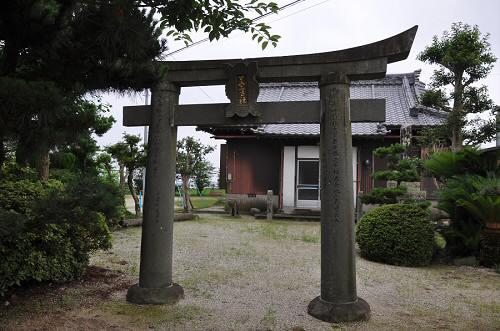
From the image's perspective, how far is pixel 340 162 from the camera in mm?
4441

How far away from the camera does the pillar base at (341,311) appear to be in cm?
432

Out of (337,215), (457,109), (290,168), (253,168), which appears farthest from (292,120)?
(253,168)

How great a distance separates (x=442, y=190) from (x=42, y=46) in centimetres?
756

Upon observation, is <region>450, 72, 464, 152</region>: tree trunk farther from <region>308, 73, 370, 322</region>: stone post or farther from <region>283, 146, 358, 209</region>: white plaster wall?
<region>283, 146, 358, 209</region>: white plaster wall

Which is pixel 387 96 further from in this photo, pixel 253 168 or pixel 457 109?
pixel 457 109

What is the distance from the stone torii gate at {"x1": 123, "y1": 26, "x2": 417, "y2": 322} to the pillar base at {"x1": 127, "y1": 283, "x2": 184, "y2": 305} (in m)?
0.01

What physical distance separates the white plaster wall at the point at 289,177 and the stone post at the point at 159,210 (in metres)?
10.6

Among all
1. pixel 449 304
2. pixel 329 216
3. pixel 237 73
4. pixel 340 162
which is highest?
pixel 237 73

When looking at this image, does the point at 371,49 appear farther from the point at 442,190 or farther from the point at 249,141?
the point at 249,141

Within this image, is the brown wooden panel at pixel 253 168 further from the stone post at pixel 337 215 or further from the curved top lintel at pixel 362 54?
the stone post at pixel 337 215

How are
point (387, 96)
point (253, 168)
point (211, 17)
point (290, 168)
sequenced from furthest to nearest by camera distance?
1. point (387, 96)
2. point (253, 168)
3. point (290, 168)
4. point (211, 17)

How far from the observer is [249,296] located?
5211 millimetres

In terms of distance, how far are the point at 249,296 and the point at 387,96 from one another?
621 inches

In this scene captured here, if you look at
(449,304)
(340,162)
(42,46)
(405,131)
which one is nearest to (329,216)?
(340,162)
